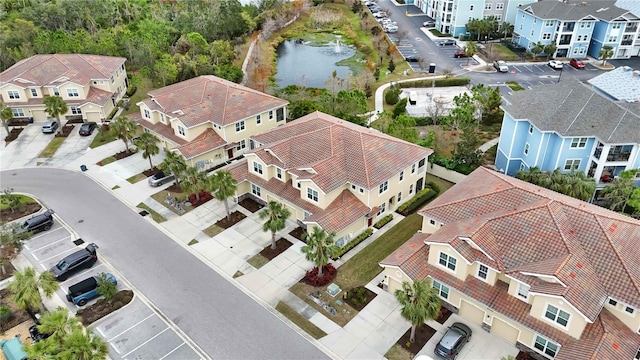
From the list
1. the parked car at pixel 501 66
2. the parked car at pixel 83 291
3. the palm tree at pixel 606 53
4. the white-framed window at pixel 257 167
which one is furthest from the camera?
the palm tree at pixel 606 53

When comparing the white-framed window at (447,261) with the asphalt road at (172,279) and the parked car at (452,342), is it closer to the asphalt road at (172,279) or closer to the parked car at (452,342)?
the parked car at (452,342)

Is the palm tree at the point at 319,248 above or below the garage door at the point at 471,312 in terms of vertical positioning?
above

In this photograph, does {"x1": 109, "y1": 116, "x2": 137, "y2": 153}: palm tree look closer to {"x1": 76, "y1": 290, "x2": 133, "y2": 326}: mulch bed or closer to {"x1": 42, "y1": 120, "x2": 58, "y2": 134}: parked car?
{"x1": 42, "y1": 120, "x2": 58, "y2": 134}: parked car

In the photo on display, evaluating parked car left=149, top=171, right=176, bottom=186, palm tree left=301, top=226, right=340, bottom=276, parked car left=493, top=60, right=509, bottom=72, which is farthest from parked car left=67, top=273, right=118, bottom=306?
parked car left=493, top=60, right=509, bottom=72

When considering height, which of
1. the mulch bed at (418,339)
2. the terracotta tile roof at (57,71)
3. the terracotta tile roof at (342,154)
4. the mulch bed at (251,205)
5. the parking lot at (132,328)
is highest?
the terracotta tile roof at (57,71)

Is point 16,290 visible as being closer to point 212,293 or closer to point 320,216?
point 212,293

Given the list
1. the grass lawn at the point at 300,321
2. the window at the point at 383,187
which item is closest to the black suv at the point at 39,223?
the grass lawn at the point at 300,321

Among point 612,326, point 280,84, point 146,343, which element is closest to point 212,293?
point 146,343
